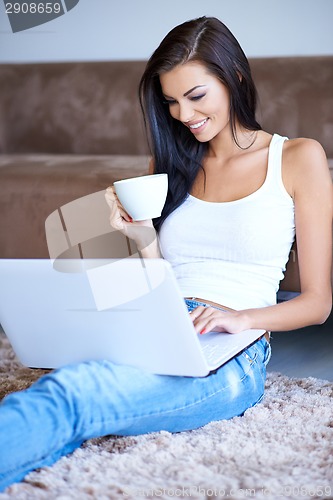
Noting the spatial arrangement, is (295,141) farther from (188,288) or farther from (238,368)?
(238,368)

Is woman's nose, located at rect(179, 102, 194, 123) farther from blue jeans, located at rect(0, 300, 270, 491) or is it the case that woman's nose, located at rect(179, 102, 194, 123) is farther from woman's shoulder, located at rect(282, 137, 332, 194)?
blue jeans, located at rect(0, 300, 270, 491)

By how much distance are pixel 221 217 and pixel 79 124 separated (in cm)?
145

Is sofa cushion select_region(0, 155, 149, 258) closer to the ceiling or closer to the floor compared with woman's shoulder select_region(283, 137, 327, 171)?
closer to the floor

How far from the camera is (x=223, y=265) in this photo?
1775mm

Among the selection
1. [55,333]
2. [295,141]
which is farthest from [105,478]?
[295,141]

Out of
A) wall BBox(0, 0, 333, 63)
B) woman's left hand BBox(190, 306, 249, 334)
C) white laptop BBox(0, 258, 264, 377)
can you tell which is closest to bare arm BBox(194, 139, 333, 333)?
woman's left hand BBox(190, 306, 249, 334)

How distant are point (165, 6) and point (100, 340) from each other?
2.13 m

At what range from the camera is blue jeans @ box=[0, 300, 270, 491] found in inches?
51.4

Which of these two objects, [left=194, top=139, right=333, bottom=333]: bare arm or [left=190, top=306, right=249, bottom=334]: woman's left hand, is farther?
[left=194, top=139, right=333, bottom=333]: bare arm

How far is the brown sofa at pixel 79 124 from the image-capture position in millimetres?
2486

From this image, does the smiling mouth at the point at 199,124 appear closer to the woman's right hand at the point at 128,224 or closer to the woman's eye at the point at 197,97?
the woman's eye at the point at 197,97

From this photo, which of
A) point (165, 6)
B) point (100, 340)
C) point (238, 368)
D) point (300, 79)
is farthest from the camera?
point (165, 6)

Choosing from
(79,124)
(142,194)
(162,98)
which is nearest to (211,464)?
(142,194)

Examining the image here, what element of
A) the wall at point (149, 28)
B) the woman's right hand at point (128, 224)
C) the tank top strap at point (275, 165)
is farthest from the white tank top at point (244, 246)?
the wall at point (149, 28)
